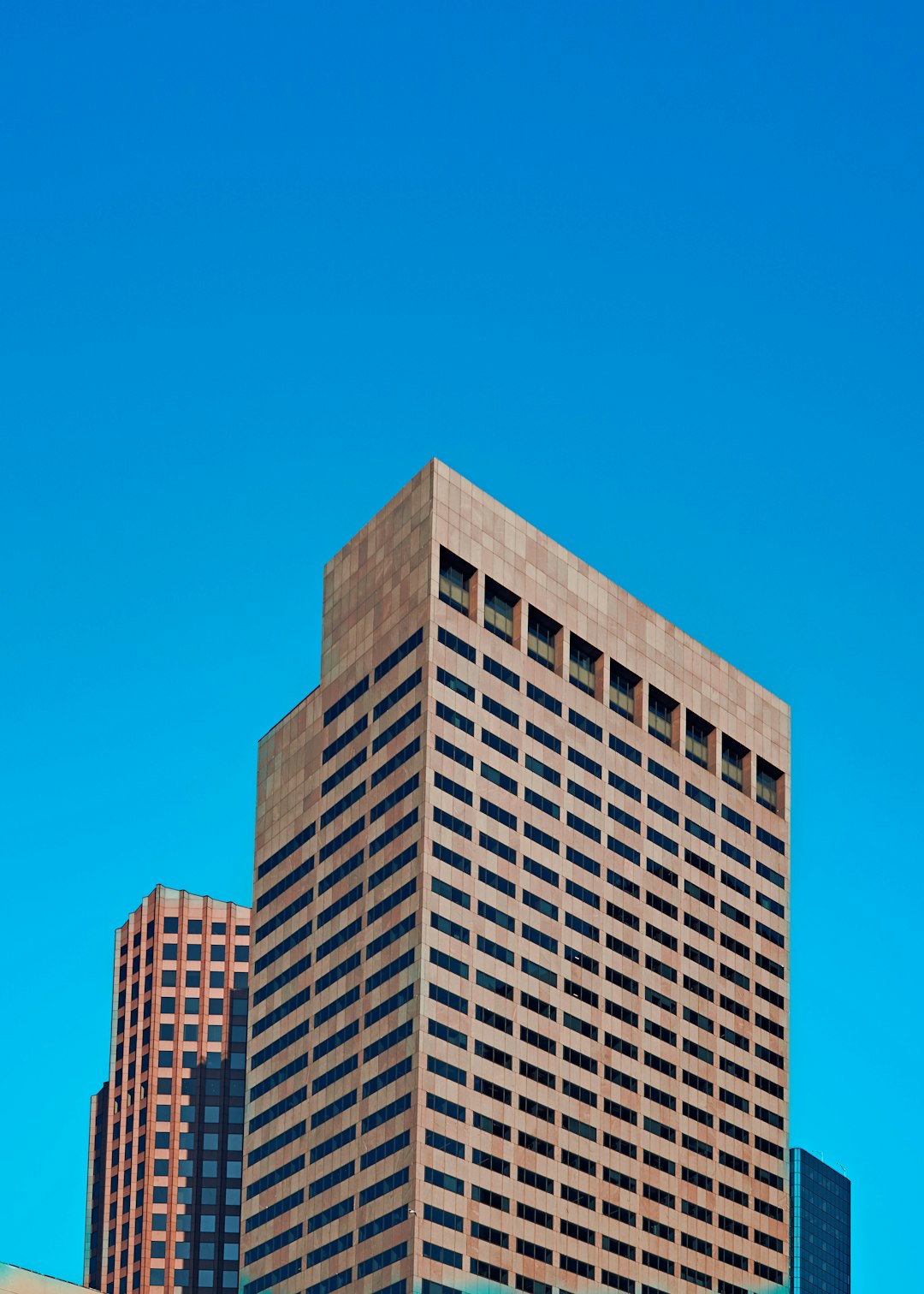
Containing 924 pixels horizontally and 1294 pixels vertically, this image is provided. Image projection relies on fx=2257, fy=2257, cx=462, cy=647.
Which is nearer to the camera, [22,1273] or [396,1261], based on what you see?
[22,1273]

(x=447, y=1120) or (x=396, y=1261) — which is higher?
(x=447, y=1120)

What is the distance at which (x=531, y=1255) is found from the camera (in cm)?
19988

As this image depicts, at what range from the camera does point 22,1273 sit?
483 feet

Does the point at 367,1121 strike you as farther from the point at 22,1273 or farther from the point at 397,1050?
the point at 22,1273

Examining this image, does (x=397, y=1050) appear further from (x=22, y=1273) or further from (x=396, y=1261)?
(x=22, y=1273)

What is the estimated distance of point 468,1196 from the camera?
194 meters

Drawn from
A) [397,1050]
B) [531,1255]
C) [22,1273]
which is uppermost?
[397,1050]

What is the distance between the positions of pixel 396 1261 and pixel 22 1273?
48.6 m

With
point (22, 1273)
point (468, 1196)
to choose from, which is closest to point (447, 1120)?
point (468, 1196)

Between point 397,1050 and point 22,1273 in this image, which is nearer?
point 22,1273

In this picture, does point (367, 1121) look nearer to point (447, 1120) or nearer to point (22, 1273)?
point (447, 1120)

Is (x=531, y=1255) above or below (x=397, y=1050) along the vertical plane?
below

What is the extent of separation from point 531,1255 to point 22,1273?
6445 cm

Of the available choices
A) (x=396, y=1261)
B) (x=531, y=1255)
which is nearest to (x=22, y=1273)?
(x=396, y=1261)
